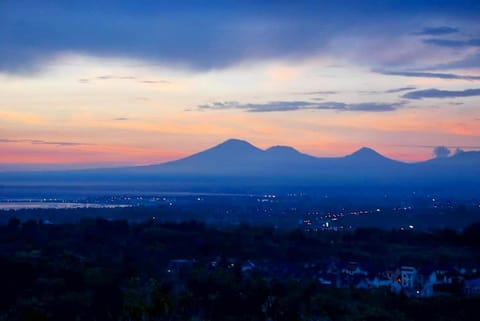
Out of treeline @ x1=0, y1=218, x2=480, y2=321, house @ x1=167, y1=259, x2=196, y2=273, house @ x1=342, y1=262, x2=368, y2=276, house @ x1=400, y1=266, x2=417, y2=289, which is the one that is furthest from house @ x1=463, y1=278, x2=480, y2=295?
house @ x1=167, y1=259, x2=196, y2=273

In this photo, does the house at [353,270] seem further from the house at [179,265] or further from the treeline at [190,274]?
the house at [179,265]

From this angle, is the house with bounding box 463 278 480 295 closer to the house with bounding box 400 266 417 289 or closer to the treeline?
the house with bounding box 400 266 417 289

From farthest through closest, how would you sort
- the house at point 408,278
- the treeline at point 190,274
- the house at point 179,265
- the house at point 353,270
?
1. the house at point 353,270
2. the house at point 408,278
3. the house at point 179,265
4. the treeline at point 190,274

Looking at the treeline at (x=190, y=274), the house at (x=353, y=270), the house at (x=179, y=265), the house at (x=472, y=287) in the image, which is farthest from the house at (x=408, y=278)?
the house at (x=179, y=265)

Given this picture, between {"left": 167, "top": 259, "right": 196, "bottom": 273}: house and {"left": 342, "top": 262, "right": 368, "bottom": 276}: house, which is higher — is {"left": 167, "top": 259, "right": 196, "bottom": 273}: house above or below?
above

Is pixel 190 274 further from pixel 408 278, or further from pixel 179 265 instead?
pixel 408 278

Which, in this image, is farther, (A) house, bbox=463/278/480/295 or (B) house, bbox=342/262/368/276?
(B) house, bbox=342/262/368/276

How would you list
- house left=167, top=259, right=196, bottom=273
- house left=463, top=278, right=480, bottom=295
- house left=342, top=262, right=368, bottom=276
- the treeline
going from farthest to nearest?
house left=342, top=262, right=368, bottom=276 < house left=167, top=259, right=196, bottom=273 < house left=463, top=278, right=480, bottom=295 < the treeline

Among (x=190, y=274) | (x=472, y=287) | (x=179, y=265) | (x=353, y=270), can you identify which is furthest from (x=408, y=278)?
(x=190, y=274)

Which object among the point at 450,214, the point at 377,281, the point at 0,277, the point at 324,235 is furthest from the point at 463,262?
the point at 450,214
